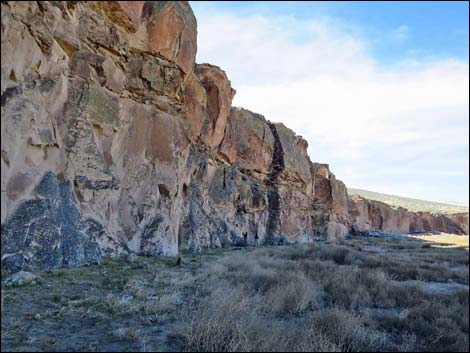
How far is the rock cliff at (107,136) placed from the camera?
7.16 m

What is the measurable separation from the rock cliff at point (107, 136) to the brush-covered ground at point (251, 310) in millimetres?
1537

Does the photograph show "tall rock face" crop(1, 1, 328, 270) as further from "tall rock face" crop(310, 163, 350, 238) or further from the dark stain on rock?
"tall rock face" crop(310, 163, 350, 238)

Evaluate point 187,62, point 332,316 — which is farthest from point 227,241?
point 332,316

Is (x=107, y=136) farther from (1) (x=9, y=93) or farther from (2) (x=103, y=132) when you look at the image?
(1) (x=9, y=93)

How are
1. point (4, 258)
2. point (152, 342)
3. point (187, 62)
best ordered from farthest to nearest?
point (187, 62)
point (4, 258)
point (152, 342)

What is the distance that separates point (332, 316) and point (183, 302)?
276 centimetres

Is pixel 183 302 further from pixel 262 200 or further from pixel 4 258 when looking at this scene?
pixel 262 200

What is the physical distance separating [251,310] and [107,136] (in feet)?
27.1

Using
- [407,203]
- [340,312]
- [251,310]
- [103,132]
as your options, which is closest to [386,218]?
[407,203]

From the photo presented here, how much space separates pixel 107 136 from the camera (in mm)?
11148

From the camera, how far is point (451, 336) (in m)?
4.28

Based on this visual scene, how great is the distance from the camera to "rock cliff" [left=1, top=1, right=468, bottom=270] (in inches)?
282

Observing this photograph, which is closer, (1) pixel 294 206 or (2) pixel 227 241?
(2) pixel 227 241

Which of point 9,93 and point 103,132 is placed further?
point 103,132
